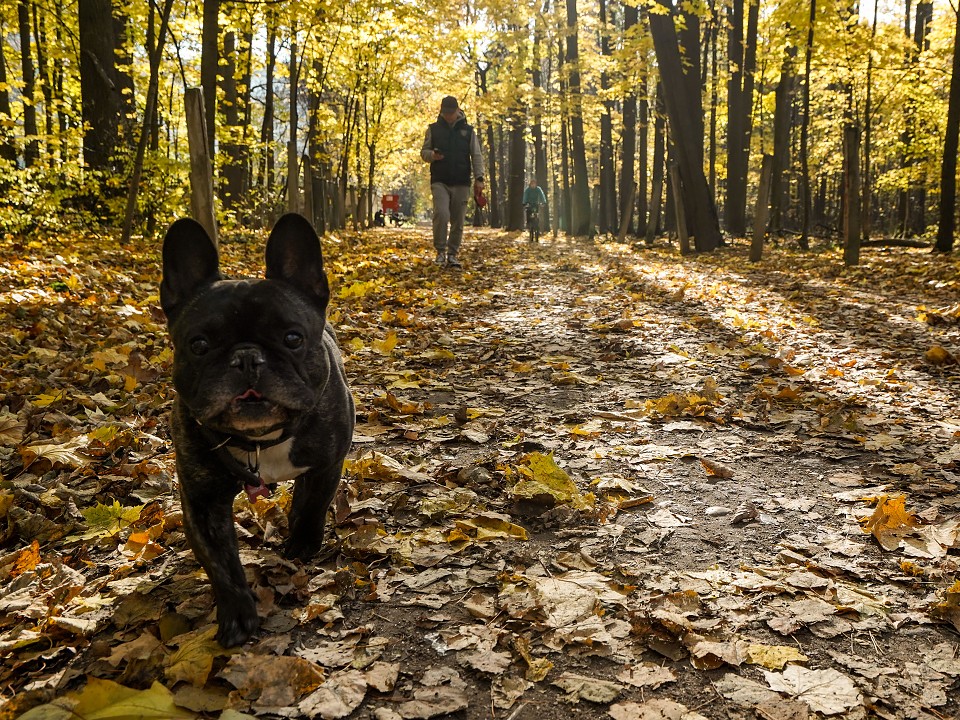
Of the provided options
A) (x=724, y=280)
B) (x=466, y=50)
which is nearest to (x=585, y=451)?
(x=724, y=280)

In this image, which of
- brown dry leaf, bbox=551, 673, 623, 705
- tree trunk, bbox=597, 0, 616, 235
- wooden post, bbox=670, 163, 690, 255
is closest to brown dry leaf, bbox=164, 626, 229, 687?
brown dry leaf, bbox=551, 673, 623, 705

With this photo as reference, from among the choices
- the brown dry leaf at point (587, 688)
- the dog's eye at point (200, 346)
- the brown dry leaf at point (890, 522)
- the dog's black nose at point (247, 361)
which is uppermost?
the dog's eye at point (200, 346)

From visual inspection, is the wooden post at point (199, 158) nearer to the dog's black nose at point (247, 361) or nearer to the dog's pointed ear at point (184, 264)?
the dog's pointed ear at point (184, 264)

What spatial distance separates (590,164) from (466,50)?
1172 inches

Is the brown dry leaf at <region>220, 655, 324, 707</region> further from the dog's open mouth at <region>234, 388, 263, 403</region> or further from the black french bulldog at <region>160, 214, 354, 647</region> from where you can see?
the dog's open mouth at <region>234, 388, 263, 403</region>

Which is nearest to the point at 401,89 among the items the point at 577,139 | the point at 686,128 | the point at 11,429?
the point at 577,139

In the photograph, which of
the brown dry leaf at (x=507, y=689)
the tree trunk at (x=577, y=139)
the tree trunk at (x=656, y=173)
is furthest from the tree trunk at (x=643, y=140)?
the brown dry leaf at (x=507, y=689)

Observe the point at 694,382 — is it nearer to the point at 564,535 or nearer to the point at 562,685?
the point at 564,535

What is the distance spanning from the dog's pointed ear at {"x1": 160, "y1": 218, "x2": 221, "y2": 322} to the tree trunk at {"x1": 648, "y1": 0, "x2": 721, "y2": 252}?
17038mm

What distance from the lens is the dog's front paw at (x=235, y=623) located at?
7.68 ft

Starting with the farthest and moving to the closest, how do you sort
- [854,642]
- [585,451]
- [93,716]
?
[585,451]
[854,642]
[93,716]

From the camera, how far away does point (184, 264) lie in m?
2.54

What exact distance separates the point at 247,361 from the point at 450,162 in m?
11.5

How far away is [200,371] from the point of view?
227cm
